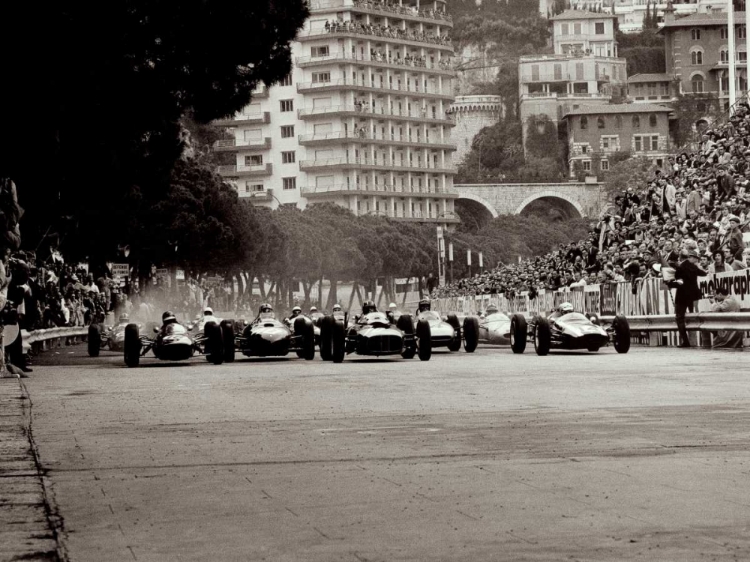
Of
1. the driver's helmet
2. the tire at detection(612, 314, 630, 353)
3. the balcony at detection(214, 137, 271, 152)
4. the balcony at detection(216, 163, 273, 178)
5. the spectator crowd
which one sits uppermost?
the balcony at detection(214, 137, 271, 152)

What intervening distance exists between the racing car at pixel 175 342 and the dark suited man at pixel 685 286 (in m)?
9.05

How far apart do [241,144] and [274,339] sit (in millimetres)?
166315

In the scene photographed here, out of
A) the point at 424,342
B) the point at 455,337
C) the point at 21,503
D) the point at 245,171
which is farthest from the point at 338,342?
the point at 245,171

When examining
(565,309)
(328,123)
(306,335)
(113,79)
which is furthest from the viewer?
(328,123)

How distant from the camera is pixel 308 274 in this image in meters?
133

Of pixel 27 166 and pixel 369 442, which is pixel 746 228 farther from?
pixel 369 442

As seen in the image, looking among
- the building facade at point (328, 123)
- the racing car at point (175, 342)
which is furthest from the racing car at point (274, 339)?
the building facade at point (328, 123)

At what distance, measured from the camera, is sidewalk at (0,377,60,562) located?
769cm

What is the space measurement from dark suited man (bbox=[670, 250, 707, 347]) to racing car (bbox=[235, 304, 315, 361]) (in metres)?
7.49

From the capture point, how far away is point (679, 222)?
43.3m

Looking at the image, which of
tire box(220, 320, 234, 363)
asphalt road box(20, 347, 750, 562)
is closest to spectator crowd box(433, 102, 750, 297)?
tire box(220, 320, 234, 363)

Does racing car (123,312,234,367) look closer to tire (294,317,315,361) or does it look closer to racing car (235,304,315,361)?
racing car (235,304,315,361)

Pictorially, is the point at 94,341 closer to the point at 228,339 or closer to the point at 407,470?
the point at 228,339

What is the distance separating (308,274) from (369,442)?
120 m
